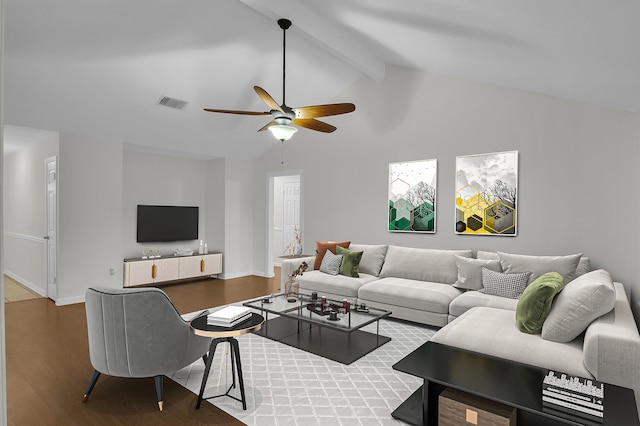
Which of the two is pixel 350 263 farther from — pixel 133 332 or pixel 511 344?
pixel 133 332

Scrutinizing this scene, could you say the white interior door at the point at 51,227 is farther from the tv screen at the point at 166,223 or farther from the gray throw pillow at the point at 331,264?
the gray throw pillow at the point at 331,264

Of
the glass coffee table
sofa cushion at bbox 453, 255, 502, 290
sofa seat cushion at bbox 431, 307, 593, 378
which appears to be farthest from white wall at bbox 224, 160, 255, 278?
sofa seat cushion at bbox 431, 307, 593, 378

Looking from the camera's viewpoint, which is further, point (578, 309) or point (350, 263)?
point (350, 263)

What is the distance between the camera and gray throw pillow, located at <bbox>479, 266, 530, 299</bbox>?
386cm

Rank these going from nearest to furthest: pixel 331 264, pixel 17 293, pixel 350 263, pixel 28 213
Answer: pixel 350 263 < pixel 331 264 < pixel 17 293 < pixel 28 213

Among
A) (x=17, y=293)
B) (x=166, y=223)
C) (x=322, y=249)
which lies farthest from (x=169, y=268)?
(x=322, y=249)

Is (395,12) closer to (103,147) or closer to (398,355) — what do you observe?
(398,355)

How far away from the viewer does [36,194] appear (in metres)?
5.93

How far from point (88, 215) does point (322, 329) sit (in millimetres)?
3757

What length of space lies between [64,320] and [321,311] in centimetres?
319

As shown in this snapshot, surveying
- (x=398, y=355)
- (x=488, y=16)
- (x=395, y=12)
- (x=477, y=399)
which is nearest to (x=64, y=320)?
(x=398, y=355)

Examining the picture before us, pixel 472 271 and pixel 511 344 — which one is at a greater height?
pixel 472 271

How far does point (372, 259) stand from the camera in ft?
17.4

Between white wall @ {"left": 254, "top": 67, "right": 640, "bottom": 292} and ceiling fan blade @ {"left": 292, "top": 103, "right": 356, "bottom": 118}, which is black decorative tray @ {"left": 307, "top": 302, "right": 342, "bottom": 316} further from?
white wall @ {"left": 254, "top": 67, "right": 640, "bottom": 292}
